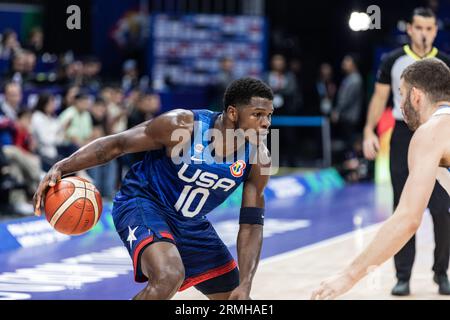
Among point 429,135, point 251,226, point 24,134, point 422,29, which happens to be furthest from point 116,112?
point 429,135

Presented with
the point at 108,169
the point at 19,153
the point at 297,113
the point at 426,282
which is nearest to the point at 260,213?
the point at 426,282

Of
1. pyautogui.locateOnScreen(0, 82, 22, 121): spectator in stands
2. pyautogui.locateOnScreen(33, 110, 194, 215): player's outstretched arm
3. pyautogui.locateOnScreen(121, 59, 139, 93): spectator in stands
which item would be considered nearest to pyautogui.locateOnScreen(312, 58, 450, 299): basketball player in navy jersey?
pyautogui.locateOnScreen(33, 110, 194, 215): player's outstretched arm

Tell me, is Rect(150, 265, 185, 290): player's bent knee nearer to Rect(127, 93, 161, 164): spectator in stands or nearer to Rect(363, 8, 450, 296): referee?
Rect(363, 8, 450, 296): referee

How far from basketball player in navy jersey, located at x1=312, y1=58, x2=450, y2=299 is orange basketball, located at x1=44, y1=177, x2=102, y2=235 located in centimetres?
222

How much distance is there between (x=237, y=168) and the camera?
5836mm

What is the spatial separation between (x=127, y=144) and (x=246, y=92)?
2.59 ft

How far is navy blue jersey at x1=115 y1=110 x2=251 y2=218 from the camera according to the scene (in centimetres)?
584

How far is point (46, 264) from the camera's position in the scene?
9.08m

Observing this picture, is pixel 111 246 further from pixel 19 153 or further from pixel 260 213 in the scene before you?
pixel 260 213

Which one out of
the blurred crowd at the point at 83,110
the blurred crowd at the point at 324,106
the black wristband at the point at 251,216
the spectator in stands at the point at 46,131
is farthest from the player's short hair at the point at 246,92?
the blurred crowd at the point at 324,106

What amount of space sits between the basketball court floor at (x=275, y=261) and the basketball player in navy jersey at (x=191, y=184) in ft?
5.27

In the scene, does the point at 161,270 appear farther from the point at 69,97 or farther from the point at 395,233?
the point at 69,97

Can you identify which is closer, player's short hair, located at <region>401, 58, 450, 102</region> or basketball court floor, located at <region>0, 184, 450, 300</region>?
player's short hair, located at <region>401, 58, 450, 102</region>

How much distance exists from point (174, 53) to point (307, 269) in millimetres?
10431
